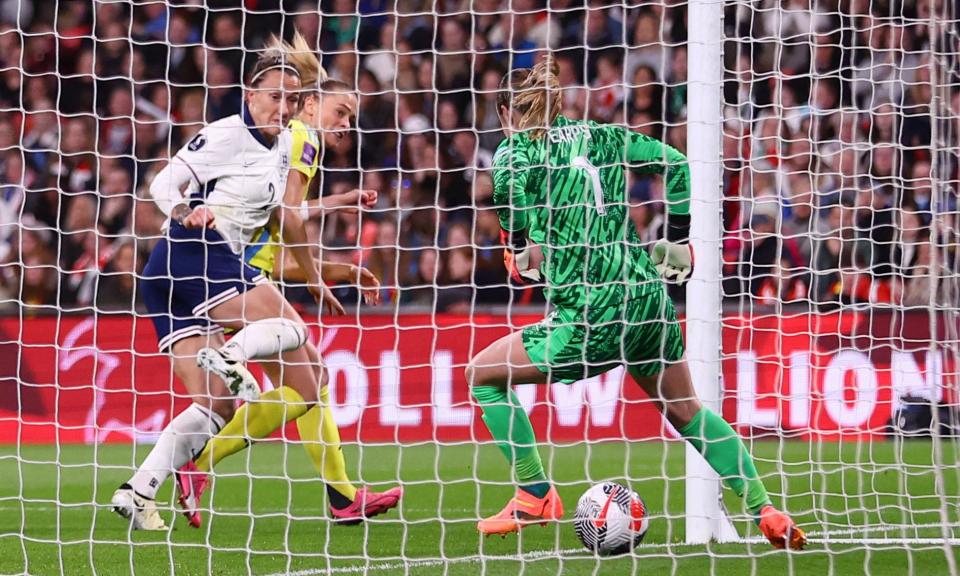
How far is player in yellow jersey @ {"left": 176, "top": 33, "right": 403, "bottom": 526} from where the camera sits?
17.0ft

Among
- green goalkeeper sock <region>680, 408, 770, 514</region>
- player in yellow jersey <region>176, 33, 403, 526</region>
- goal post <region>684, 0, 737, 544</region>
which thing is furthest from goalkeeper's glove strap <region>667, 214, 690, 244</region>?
player in yellow jersey <region>176, 33, 403, 526</region>

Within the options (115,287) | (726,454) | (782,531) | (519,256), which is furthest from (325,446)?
(115,287)

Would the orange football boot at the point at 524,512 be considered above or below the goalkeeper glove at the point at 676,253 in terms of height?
below

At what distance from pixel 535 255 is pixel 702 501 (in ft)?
3.53

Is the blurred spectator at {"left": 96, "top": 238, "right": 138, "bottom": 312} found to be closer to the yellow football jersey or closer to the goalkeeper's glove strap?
the yellow football jersey

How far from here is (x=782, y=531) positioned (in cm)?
421

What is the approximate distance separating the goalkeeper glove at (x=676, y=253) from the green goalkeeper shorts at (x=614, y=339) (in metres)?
0.07

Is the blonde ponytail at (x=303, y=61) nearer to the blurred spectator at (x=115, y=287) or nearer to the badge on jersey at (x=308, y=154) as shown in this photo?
the badge on jersey at (x=308, y=154)

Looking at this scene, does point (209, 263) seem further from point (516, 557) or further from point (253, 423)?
point (516, 557)

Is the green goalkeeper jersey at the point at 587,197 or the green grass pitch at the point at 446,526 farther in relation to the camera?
the green goalkeeper jersey at the point at 587,197

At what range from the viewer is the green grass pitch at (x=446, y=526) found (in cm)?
426

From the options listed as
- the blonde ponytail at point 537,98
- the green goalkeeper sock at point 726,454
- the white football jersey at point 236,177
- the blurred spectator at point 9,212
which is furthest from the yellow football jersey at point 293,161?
the blurred spectator at point 9,212

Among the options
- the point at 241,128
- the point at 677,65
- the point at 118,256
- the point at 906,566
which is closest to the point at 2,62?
the point at 118,256

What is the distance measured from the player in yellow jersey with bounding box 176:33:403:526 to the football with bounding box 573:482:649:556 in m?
0.99
